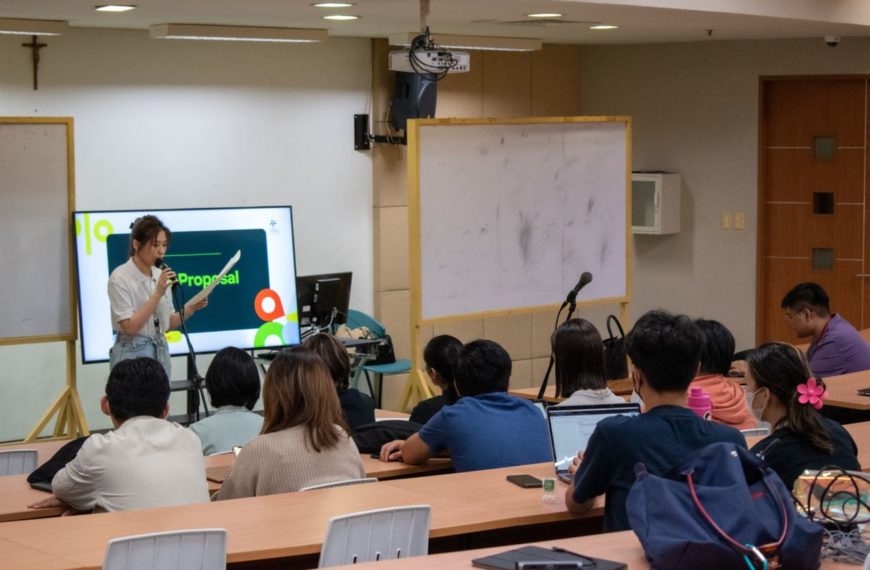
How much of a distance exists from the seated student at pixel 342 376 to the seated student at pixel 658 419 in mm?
1663

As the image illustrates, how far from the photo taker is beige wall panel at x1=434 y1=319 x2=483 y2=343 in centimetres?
989

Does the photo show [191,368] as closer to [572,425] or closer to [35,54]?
[35,54]

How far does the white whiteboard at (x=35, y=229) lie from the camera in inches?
277

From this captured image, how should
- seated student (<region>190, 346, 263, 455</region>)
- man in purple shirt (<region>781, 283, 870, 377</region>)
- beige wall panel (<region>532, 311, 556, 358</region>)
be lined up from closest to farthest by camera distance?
seated student (<region>190, 346, 263, 455</region>) → man in purple shirt (<region>781, 283, 870, 377</region>) → beige wall panel (<region>532, 311, 556, 358</region>)

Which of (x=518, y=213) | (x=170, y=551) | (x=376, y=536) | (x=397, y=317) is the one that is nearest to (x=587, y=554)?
(x=376, y=536)

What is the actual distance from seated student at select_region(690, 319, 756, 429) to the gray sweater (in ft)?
5.97

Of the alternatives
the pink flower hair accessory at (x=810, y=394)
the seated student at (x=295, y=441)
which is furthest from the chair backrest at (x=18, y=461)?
the pink flower hair accessory at (x=810, y=394)

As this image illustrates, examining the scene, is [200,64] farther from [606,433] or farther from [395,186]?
[606,433]

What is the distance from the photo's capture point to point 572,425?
4.45 metres

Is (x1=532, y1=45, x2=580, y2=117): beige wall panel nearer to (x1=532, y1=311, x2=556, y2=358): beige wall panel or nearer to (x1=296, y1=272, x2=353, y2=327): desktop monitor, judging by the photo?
(x1=532, y1=311, x2=556, y2=358): beige wall panel

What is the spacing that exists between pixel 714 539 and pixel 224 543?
134cm

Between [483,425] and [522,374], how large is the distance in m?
5.75

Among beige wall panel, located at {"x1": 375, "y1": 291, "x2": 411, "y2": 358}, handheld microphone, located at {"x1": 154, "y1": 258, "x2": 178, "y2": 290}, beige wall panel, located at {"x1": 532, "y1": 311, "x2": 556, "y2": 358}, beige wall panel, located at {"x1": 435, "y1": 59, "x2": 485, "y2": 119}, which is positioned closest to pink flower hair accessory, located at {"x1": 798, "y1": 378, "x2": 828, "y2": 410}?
handheld microphone, located at {"x1": 154, "y1": 258, "x2": 178, "y2": 290}

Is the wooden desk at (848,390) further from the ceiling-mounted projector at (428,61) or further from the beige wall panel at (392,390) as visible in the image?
the beige wall panel at (392,390)
